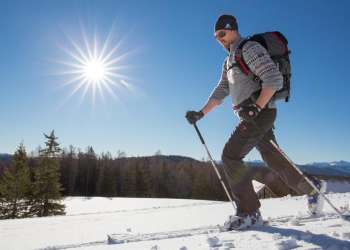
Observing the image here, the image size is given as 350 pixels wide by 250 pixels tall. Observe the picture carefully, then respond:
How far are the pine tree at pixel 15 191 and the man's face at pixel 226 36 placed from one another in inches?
1349

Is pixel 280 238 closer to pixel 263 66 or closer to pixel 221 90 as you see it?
pixel 263 66

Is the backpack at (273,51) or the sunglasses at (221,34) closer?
the backpack at (273,51)

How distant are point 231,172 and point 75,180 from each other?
282 feet

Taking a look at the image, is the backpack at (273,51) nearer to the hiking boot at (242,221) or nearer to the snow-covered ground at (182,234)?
the hiking boot at (242,221)

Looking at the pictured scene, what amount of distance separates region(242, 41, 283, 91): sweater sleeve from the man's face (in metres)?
0.40

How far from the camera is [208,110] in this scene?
4309 millimetres

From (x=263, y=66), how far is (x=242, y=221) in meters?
A: 1.43

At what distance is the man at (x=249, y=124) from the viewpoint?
10.2 ft

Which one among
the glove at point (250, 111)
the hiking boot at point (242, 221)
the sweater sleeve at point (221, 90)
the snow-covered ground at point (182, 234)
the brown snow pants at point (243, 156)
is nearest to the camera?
the snow-covered ground at point (182, 234)

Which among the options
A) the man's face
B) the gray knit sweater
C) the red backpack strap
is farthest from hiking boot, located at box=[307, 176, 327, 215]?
the man's face

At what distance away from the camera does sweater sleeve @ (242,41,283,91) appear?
10.1 feet

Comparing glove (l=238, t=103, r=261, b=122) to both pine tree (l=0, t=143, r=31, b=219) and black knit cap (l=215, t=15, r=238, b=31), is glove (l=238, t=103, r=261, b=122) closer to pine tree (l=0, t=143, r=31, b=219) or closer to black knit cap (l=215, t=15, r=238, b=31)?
black knit cap (l=215, t=15, r=238, b=31)

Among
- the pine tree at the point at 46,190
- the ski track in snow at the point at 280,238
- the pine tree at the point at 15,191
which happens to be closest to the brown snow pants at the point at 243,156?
the ski track in snow at the point at 280,238

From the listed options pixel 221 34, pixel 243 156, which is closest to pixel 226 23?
pixel 221 34
